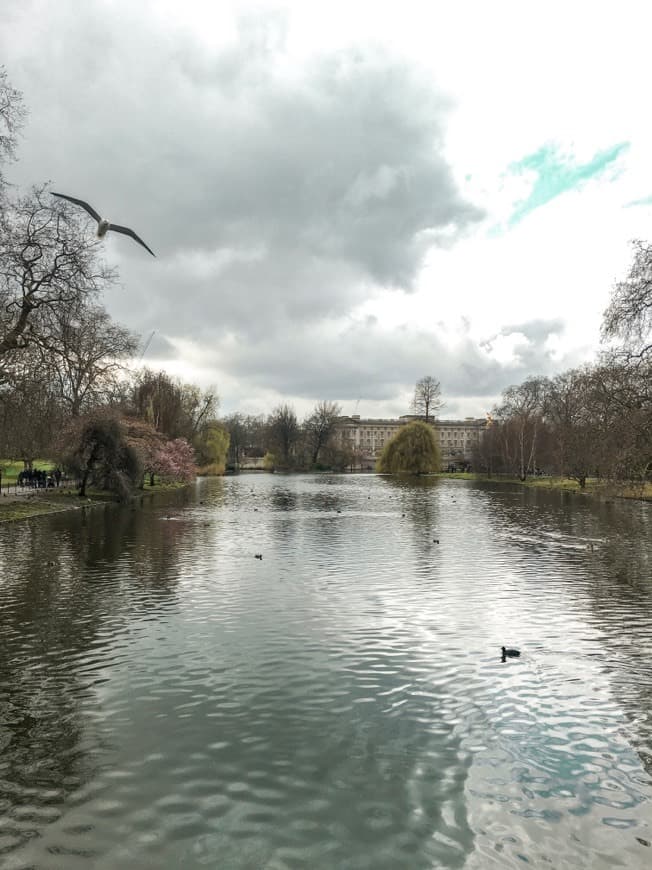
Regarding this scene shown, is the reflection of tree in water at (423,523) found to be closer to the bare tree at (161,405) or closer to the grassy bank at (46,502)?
the grassy bank at (46,502)

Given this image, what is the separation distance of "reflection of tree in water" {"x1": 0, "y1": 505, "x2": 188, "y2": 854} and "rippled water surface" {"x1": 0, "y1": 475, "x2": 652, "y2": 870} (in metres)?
0.04

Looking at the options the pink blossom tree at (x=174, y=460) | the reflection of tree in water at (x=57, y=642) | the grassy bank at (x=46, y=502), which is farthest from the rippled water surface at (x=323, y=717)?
the pink blossom tree at (x=174, y=460)

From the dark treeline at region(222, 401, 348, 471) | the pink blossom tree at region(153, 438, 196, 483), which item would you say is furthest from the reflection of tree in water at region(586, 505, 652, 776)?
the dark treeline at region(222, 401, 348, 471)

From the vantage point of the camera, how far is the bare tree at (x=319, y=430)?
436ft

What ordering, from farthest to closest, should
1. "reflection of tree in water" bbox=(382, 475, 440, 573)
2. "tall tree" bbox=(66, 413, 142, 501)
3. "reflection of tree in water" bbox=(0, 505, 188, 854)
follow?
"tall tree" bbox=(66, 413, 142, 501), "reflection of tree in water" bbox=(382, 475, 440, 573), "reflection of tree in water" bbox=(0, 505, 188, 854)

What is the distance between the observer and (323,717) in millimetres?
8086

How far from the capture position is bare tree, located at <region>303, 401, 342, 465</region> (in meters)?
133

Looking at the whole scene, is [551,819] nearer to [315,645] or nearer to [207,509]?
[315,645]

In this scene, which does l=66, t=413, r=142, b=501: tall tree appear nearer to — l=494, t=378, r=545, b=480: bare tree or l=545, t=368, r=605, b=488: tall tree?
l=545, t=368, r=605, b=488: tall tree

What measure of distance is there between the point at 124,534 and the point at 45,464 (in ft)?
201

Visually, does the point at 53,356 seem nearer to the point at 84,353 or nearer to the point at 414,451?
the point at 84,353

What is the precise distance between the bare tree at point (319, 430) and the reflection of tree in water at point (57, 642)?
108 metres

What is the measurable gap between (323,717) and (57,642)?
532 cm

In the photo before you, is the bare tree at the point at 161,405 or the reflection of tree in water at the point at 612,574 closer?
the reflection of tree in water at the point at 612,574
